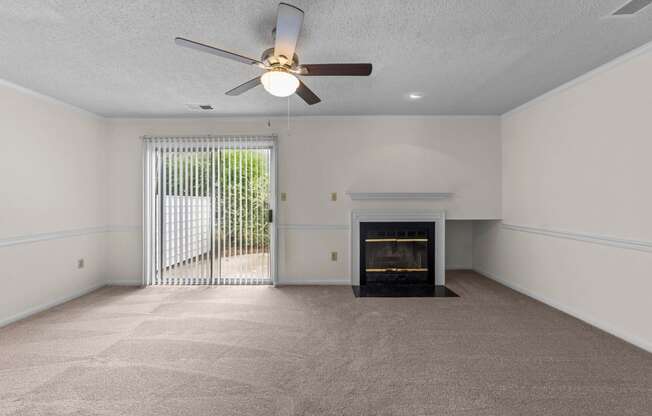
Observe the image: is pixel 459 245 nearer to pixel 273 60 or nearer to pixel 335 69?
pixel 335 69

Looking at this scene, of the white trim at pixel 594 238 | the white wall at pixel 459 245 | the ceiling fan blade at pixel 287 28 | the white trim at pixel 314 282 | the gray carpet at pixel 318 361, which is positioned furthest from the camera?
the white wall at pixel 459 245

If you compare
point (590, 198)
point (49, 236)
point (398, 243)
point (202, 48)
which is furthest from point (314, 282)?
point (202, 48)

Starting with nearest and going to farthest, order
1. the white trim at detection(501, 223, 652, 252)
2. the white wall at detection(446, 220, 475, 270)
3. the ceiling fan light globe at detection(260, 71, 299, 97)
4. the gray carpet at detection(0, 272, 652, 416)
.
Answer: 1. the gray carpet at detection(0, 272, 652, 416)
2. the ceiling fan light globe at detection(260, 71, 299, 97)
3. the white trim at detection(501, 223, 652, 252)
4. the white wall at detection(446, 220, 475, 270)

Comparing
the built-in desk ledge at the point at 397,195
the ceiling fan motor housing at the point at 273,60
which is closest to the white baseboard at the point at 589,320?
the built-in desk ledge at the point at 397,195

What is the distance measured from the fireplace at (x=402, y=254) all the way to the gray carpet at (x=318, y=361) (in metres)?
0.92

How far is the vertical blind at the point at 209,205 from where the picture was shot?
4.74m

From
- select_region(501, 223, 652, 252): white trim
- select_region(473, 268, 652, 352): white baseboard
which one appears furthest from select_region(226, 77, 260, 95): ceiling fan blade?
select_region(473, 268, 652, 352): white baseboard

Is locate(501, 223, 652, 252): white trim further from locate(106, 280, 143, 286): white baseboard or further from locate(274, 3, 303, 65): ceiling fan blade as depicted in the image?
locate(106, 280, 143, 286): white baseboard

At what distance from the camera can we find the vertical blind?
474 cm

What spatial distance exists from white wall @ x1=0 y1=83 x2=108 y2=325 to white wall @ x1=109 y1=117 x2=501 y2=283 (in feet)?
1.48

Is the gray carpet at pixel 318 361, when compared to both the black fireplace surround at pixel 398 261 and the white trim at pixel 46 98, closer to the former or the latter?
the black fireplace surround at pixel 398 261

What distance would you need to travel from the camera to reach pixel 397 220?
4766 mm

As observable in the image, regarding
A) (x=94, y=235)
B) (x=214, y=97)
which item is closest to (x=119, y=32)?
(x=214, y=97)

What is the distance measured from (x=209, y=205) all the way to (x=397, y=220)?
2645mm
